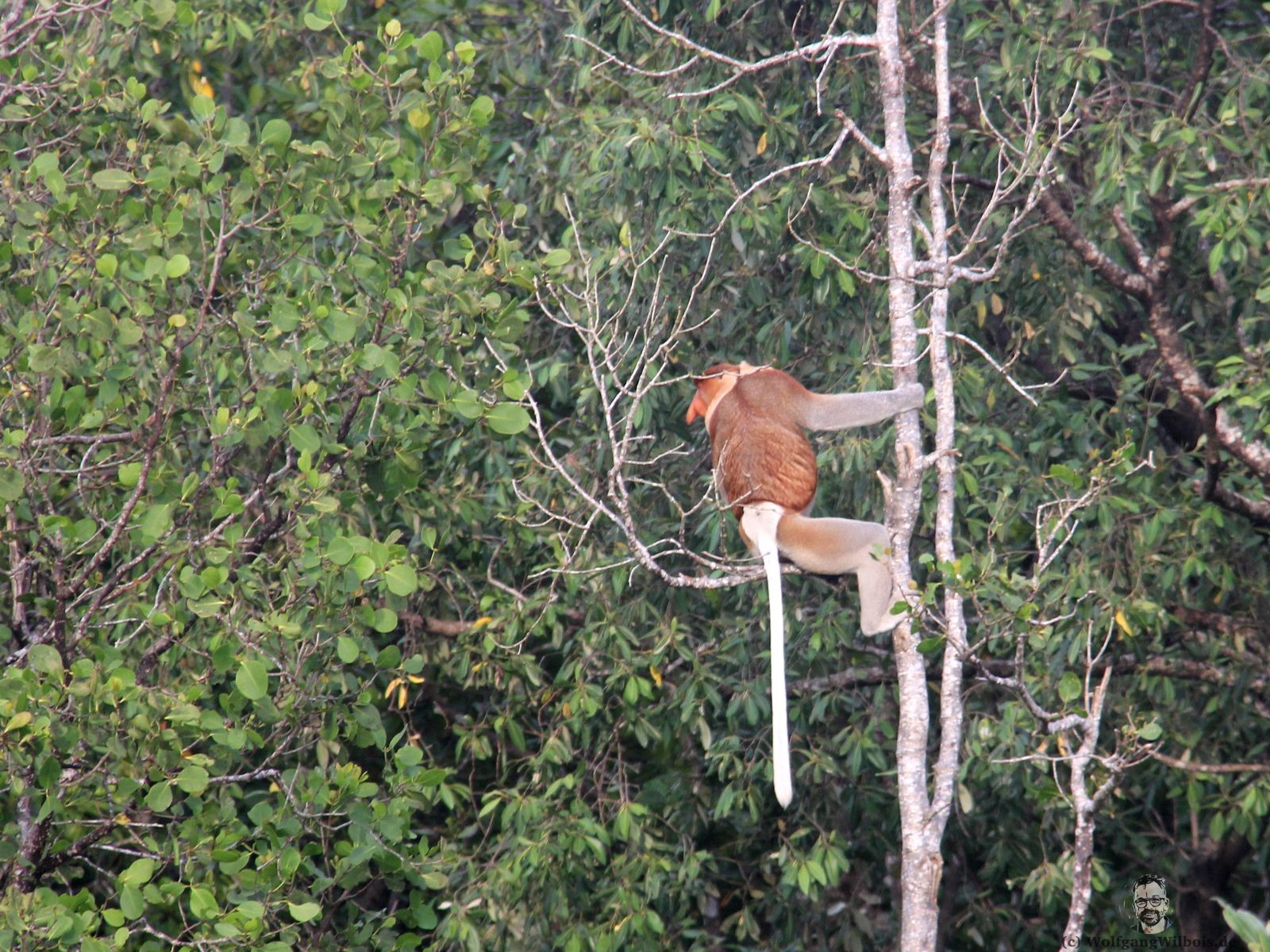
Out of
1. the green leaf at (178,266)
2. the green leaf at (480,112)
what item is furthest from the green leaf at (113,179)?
the green leaf at (480,112)

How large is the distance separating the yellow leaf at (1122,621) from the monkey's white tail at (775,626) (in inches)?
38.4

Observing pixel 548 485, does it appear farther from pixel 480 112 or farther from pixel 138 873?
pixel 138 873

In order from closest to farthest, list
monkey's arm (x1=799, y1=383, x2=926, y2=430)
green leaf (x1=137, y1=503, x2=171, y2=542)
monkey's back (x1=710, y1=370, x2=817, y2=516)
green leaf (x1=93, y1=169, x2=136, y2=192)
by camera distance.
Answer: green leaf (x1=137, y1=503, x2=171, y2=542) → green leaf (x1=93, y1=169, x2=136, y2=192) → monkey's arm (x1=799, y1=383, x2=926, y2=430) → monkey's back (x1=710, y1=370, x2=817, y2=516)

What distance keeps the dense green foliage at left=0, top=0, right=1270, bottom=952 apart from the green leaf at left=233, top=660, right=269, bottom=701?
14mm

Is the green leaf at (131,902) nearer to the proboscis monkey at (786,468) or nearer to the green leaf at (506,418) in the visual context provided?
the green leaf at (506,418)

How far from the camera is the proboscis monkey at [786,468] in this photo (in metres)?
4.05

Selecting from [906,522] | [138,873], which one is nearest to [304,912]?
[138,873]

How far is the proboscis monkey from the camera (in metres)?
4.05

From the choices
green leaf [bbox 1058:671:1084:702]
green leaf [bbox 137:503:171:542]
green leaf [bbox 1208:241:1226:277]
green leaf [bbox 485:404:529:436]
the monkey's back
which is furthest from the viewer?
green leaf [bbox 1208:241:1226:277]

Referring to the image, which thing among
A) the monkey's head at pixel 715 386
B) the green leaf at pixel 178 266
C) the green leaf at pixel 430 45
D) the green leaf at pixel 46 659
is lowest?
the monkey's head at pixel 715 386

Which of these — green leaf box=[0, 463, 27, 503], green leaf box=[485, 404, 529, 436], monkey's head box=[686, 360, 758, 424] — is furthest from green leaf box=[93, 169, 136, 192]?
monkey's head box=[686, 360, 758, 424]

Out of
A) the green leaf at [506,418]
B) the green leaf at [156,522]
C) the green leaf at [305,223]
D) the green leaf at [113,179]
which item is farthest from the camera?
the green leaf at [305,223]

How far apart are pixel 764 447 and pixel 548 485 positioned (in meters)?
0.85

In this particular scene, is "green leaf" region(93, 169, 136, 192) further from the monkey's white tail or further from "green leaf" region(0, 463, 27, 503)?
the monkey's white tail
